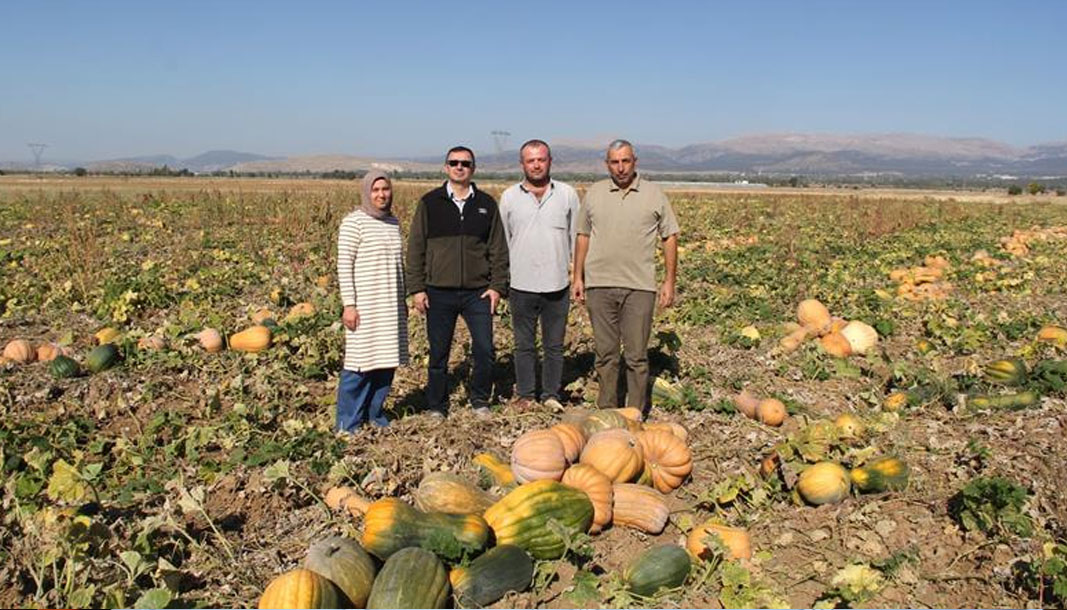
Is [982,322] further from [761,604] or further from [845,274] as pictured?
[761,604]

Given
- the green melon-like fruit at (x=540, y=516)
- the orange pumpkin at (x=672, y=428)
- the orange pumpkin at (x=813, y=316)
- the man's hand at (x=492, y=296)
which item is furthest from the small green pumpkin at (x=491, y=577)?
the orange pumpkin at (x=813, y=316)

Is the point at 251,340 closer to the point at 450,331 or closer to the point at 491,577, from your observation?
the point at 450,331

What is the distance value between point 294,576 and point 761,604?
2133 mm

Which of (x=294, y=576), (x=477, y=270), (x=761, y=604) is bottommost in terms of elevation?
(x=761, y=604)

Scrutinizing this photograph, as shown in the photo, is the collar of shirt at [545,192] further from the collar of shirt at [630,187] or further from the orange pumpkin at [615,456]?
the orange pumpkin at [615,456]

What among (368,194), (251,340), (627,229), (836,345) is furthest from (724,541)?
(251,340)

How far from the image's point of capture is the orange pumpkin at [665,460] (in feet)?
15.8

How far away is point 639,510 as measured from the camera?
4.27 meters

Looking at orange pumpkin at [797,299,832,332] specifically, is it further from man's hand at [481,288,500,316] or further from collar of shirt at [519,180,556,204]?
man's hand at [481,288,500,316]

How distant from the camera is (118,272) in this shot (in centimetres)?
1223

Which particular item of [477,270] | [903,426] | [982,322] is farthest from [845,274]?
[477,270]

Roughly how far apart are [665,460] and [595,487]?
78 centimetres

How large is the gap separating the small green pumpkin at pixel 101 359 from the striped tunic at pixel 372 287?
3270 millimetres

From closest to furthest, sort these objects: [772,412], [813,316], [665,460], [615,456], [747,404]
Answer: [615,456] < [665,460] < [772,412] < [747,404] < [813,316]
